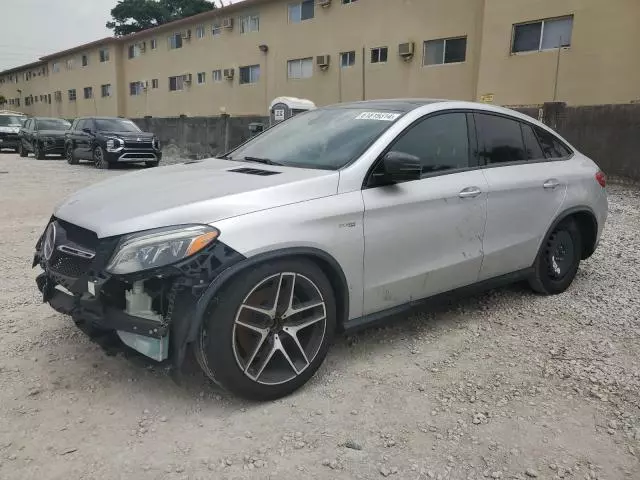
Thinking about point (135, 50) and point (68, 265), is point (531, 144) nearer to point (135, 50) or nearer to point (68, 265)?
point (68, 265)

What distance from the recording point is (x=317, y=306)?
111 inches

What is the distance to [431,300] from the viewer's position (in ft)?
11.3

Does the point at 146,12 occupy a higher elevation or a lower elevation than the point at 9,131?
higher

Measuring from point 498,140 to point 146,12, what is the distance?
49.9 meters

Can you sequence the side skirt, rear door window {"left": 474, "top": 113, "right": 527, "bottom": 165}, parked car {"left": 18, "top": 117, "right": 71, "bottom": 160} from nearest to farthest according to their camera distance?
the side skirt → rear door window {"left": 474, "top": 113, "right": 527, "bottom": 165} → parked car {"left": 18, "top": 117, "right": 71, "bottom": 160}

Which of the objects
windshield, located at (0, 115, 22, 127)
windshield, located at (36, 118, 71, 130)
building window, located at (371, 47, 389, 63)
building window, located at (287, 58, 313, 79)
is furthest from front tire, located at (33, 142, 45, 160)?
building window, located at (371, 47, 389, 63)

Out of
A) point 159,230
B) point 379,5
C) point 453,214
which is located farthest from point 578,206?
point 379,5

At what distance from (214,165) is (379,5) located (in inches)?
678

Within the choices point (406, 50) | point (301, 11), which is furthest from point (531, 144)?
point (301, 11)

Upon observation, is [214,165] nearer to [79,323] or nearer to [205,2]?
[79,323]

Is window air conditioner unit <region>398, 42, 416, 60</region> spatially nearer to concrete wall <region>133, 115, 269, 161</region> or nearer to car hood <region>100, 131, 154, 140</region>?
concrete wall <region>133, 115, 269, 161</region>

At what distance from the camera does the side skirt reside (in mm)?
3062

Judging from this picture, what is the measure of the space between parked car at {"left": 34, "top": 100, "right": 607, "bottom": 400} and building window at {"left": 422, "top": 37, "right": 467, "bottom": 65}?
45.6 ft

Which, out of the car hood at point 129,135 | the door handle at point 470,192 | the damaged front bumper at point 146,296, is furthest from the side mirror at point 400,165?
the car hood at point 129,135
